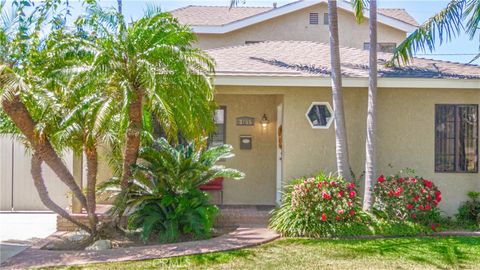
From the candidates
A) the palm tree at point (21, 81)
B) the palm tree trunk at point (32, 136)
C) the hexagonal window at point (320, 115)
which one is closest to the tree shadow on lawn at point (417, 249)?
the hexagonal window at point (320, 115)

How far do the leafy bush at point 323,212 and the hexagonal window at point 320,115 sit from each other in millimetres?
1564

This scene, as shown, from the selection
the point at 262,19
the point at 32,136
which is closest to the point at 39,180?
the point at 32,136

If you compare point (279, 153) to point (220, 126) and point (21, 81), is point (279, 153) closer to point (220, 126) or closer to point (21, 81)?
point (220, 126)

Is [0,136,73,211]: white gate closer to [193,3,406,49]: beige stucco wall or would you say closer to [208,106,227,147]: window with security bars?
[208,106,227,147]: window with security bars

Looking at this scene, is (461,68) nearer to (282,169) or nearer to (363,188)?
(363,188)

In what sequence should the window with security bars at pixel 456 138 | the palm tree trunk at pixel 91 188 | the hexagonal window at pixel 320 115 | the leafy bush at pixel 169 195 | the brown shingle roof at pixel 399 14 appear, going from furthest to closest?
the brown shingle roof at pixel 399 14, the window with security bars at pixel 456 138, the hexagonal window at pixel 320 115, the leafy bush at pixel 169 195, the palm tree trunk at pixel 91 188

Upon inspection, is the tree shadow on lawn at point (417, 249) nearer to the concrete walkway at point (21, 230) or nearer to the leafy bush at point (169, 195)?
the leafy bush at point (169, 195)

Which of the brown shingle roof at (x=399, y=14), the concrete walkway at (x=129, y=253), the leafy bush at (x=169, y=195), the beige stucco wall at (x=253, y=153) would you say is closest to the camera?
the concrete walkway at (x=129, y=253)

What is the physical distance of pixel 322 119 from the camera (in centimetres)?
1005

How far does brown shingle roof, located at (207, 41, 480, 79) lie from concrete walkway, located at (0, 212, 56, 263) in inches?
204

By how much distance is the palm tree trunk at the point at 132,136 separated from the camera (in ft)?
26.3

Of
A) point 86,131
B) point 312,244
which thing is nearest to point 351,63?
point 312,244

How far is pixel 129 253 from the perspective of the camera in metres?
7.45

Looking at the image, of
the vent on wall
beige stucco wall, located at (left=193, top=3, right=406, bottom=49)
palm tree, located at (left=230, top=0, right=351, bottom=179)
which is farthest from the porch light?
the vent on wall
